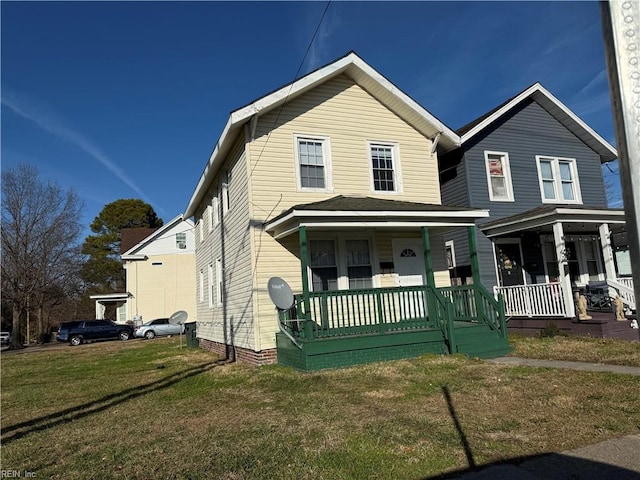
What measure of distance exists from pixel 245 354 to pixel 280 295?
3087 millimetres

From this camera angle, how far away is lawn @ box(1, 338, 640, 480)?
13.7 feet

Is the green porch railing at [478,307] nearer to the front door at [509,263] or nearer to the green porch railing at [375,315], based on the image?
the green porch railing at [375,315]

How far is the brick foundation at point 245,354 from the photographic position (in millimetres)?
10117

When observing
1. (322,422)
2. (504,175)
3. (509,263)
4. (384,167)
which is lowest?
(322,422)

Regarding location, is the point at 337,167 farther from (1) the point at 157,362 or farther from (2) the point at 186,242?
(2) the point at 186,242

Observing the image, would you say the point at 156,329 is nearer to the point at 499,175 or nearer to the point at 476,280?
the point at 499,175

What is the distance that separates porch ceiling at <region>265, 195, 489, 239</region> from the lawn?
2.99 meters

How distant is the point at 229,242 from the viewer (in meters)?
12.8

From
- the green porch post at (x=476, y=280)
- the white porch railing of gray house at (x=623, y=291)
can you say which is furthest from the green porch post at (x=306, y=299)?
the white porch railing of gray house at (x=623, y=291)

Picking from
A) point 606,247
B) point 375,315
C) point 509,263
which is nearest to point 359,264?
point 375,315

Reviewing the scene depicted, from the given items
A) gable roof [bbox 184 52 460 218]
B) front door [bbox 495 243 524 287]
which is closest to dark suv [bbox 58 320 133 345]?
gable roof [bbox 184 52 460 218]

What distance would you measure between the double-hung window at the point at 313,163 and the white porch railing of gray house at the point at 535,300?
582 cm

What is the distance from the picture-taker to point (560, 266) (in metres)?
11.6

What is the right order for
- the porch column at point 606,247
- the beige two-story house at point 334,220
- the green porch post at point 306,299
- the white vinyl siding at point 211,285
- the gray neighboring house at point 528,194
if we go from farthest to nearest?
the white vinyl siding at point 211,285 < the gray neighboring house at point 528,194 < the porch column at point 606,247 < the beige two-story house at point 334,220 < the green porch post at point 306,299
